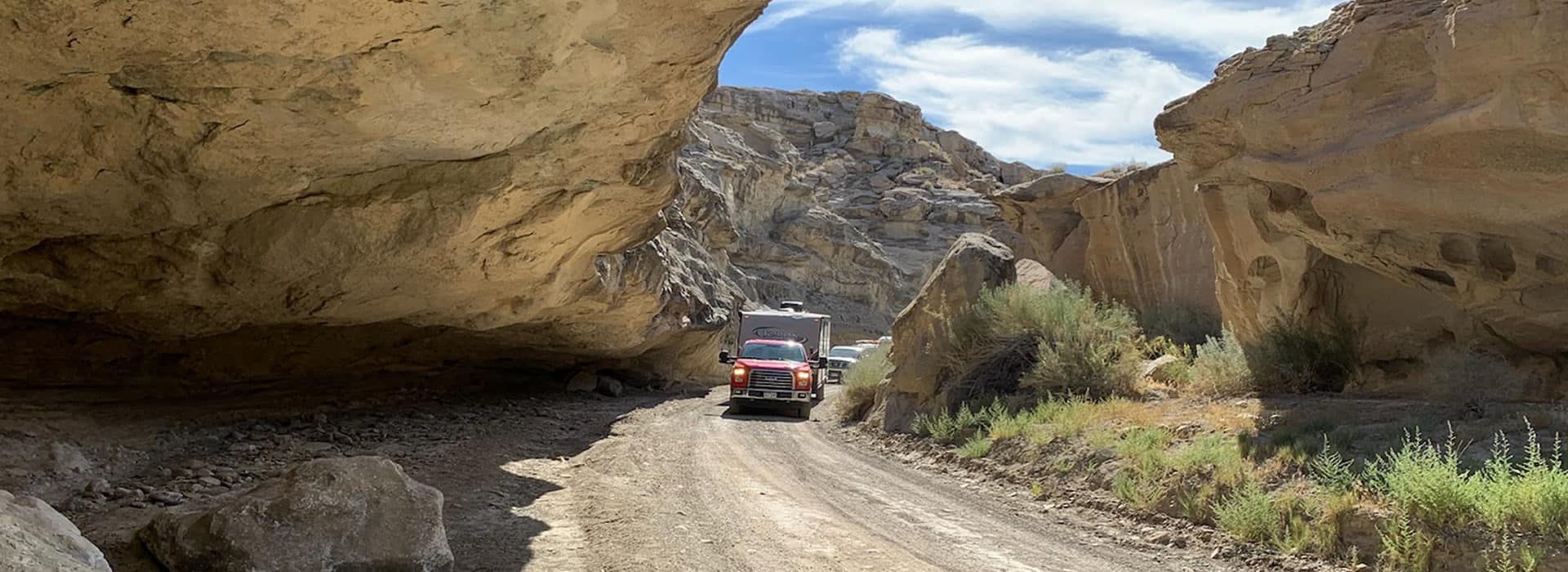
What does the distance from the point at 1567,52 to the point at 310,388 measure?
55.1 ft

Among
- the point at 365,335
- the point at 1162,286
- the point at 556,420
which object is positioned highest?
the point at 1162,286

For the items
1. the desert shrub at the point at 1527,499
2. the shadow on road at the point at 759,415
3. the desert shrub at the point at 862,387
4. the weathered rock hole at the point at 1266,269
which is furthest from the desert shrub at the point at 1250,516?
the shadow on road at the point at 759,415

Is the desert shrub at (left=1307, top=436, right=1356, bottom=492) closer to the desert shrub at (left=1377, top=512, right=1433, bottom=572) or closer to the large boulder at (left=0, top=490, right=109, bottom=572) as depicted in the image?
the desert shrub at (left=1377, top=512, right=1433, bottom=572)

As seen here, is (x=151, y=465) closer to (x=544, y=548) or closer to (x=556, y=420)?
(x=544, y=548)

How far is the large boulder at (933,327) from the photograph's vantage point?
16594mm

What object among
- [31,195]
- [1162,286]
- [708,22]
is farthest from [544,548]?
[1162,286]

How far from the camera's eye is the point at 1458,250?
1081 centimetres

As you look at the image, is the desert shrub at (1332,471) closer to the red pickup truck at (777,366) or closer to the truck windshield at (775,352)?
the red pickup truck at (777,366)

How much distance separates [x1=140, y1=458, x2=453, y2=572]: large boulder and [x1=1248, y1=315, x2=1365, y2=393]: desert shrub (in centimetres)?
1139

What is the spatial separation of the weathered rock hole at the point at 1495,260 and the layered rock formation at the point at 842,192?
108ft

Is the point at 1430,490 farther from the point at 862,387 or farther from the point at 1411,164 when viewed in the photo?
the point at 862,387

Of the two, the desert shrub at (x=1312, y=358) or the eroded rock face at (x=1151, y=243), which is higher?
the eroded rock face at (x=1151, y=243)

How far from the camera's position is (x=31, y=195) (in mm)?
8094

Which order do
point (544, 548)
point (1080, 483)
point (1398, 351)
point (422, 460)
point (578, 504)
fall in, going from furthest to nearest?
point (1398, 351) → point (422, 460) → point (1080, 483) → point (578, 504) → point (544, 548)
